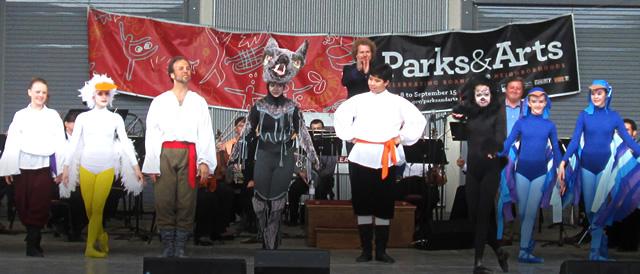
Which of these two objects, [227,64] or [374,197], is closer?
[374,197]

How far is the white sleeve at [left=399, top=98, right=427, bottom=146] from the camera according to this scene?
9094 mm

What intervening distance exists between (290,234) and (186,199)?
3627 millimetres

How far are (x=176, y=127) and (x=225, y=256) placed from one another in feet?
6.00

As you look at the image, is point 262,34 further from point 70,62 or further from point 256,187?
point 256,187

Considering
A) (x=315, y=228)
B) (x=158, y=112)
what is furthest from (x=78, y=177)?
(x=315, y=228)

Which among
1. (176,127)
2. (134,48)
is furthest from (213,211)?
(134,48)

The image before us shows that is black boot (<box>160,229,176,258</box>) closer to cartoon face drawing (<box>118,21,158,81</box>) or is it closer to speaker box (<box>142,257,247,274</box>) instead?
speaker box (<box>142,257,247,274</box>)

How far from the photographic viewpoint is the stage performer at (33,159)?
31.0 ft

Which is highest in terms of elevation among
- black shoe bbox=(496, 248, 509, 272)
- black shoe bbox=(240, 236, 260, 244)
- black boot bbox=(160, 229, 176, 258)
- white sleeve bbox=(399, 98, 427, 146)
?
white sleeve bbox=(399, 98, 427, 146)

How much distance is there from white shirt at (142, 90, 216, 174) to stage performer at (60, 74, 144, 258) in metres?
0.78

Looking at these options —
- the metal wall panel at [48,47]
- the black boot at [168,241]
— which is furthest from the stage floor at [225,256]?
the metal wall panel at [48,47]

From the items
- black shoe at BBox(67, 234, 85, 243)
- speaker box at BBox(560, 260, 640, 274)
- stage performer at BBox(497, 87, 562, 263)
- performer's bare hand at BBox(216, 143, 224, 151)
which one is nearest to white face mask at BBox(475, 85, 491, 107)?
stage performer at BBox(497, 87, 562, 263)

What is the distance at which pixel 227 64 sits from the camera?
45.2ft

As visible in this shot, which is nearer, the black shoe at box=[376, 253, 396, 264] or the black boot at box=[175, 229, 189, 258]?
the black boot at box=[175, 229, 189, 258]
